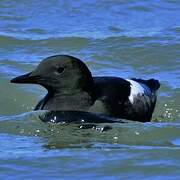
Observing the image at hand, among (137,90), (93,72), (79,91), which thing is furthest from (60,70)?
(93,72)

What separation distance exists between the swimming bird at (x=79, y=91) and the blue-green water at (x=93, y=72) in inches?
11.7

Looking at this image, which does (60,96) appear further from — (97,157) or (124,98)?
(97,157)

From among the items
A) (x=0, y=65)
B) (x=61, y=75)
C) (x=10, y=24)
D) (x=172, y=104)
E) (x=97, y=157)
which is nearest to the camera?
(x=97, y=157)

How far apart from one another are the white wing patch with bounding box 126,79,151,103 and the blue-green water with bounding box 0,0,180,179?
1.01 ft

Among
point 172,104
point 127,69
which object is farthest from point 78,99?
point 127,69

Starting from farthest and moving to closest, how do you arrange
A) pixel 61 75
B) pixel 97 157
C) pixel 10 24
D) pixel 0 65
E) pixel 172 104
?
pixel 10 24, pixel 0 65, pixel 172 104, pixel 61 75, pixel 97 157

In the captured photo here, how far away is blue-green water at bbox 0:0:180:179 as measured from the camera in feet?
27.5

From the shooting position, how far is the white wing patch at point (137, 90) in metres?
10.3

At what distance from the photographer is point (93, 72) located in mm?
12250

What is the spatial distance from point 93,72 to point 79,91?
2.19 m

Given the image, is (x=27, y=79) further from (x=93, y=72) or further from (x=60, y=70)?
(x=93, y=72)

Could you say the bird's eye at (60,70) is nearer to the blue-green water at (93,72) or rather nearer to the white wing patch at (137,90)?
the blue-green water at (93,72)

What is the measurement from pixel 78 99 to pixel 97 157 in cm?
156

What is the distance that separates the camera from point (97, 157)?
858 cm
